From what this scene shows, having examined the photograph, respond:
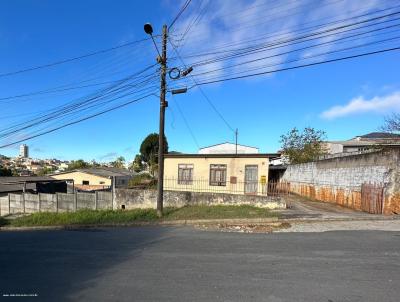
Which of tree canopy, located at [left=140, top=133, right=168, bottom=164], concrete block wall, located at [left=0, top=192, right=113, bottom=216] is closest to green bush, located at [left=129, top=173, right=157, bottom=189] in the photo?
concrete block wall, located at [left=0, top=192, right=113, bottom=216]

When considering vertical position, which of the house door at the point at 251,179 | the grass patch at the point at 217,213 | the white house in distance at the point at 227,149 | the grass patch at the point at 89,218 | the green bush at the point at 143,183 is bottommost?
the grass patch at the point at 89,218

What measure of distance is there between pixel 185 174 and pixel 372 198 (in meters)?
14.7

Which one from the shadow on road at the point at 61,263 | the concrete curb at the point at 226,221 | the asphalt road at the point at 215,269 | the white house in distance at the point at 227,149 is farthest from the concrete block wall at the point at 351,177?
the white house in distance at the point at 227,149

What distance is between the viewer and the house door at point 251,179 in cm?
2502

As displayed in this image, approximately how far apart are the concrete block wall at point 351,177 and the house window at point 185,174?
9304 mm

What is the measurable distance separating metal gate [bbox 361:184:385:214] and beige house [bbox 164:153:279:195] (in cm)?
755

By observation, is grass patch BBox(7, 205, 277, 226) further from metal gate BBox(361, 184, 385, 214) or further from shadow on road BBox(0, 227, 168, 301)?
metal gate BBox(361, 184, 385, 214)

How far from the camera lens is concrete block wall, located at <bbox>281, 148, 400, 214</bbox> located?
1555cm

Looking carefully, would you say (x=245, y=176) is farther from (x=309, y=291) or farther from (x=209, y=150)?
(x=209, y=150)

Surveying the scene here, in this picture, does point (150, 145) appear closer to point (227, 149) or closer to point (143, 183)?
point (227, 149)

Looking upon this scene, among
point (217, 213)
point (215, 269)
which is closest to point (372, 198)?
point (217, 213)

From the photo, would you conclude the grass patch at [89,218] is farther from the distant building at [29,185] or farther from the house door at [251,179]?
the distant building at [29,185]

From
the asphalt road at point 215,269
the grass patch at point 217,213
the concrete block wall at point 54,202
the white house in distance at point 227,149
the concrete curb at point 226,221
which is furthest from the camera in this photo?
the white house in distance at point 227,149

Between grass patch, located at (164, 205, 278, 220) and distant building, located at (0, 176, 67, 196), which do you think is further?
distant building, located at (0, 176, 67, 196)
